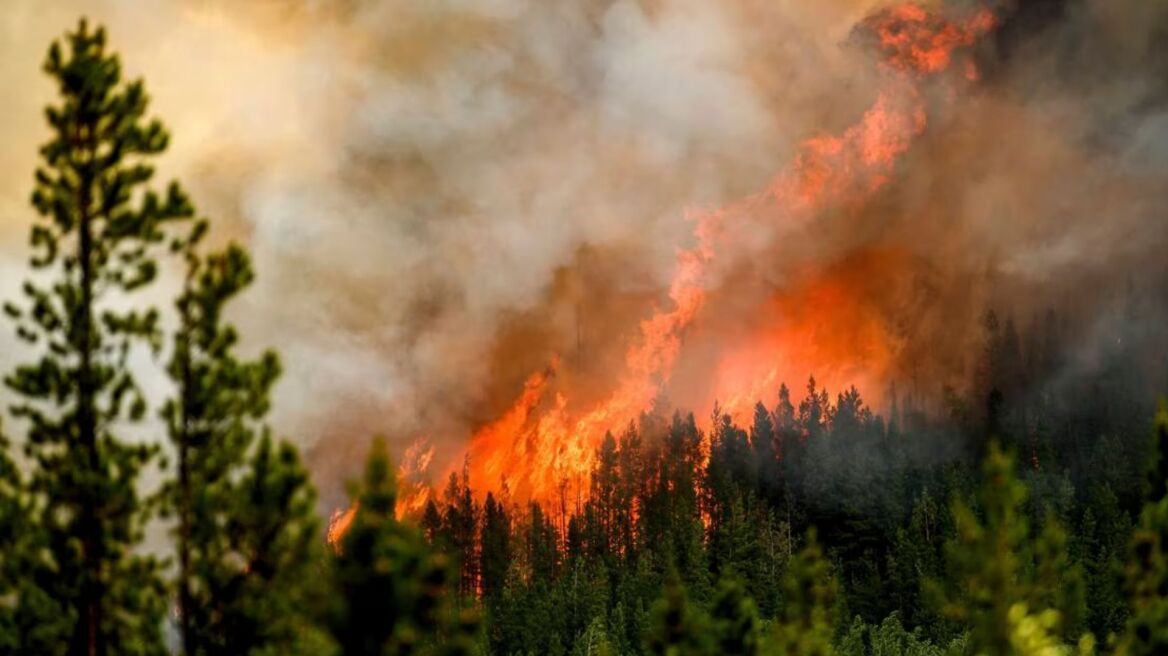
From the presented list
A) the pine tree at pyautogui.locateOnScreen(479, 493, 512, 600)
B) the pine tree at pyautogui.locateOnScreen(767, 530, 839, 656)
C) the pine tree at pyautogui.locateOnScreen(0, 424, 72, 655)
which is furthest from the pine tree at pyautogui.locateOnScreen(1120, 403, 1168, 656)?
the pine tree at pyautogui.locateOnScreen(479, 493, 512, 600)

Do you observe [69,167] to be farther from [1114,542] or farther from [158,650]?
[1114,542]

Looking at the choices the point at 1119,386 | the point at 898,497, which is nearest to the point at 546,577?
the point at 898,497

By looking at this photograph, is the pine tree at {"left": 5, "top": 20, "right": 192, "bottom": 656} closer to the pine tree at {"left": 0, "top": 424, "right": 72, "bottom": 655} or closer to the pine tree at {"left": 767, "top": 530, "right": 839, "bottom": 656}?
the pine tree at {"left": 0, "top": 424, "right": 72, "bottom": 655}

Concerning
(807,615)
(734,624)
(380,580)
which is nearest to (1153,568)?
(807,615)

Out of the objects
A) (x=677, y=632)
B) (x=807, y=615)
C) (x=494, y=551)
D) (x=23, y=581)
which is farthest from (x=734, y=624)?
(x=494, y=551)

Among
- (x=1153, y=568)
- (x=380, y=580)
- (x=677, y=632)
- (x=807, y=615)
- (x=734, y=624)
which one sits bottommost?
(x=380, y=580)

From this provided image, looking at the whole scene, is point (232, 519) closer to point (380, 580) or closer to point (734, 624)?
point (380, 580)

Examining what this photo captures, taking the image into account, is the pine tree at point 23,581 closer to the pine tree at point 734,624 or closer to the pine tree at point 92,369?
the pine tree at point 92,369

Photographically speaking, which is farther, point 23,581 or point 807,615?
point 807,615

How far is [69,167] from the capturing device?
28594mm

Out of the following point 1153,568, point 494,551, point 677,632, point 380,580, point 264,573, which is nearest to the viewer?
point 380,580

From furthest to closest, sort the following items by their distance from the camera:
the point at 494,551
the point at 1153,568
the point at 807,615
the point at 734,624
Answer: the point at 494,551
the point at 807,615
the point at 734,624
the point at 1153,568

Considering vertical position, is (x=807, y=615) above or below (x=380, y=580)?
above

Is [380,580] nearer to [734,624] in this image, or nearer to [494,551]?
[734,624]
